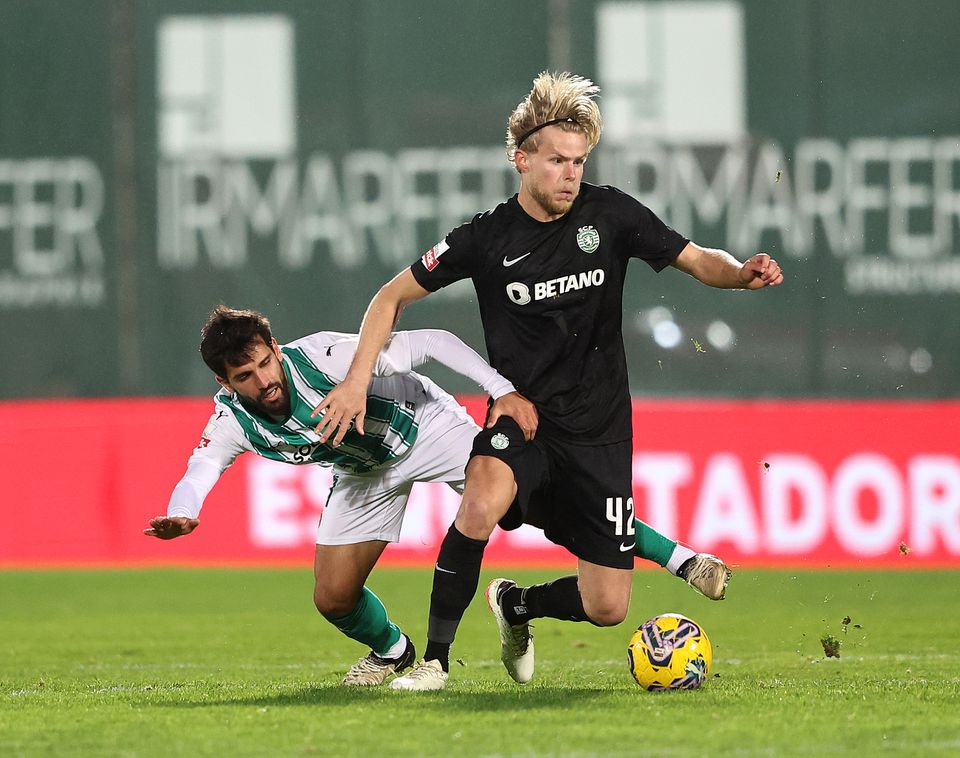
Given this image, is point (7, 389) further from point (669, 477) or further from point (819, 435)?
point (819, 435)

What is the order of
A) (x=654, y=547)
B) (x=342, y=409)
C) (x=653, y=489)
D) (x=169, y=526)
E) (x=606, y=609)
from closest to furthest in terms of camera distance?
(x=169, y=526), (x=342, y=409), (x=606, y=609), (x=654, y=547), (x=653, y=489)

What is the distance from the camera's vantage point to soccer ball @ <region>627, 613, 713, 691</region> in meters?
6.00

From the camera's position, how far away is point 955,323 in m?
12.0

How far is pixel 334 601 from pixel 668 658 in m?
1.43

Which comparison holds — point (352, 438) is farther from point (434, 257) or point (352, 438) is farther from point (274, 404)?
point (434, 257)

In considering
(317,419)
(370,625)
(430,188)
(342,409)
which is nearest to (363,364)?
(342,409)

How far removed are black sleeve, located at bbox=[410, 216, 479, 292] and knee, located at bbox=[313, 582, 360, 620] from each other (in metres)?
1.33

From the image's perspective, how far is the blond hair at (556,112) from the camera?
5.93 m

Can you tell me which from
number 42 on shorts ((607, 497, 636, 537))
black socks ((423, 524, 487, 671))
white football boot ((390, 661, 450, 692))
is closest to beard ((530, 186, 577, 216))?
number 42 on shorts ((607, 497, 636, 537))

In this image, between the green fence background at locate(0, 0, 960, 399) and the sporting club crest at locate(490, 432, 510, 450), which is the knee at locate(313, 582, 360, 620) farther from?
the green fence background at locate(0, 0, 960, 399)

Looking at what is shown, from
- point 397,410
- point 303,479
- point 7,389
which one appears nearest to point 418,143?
point 303,479

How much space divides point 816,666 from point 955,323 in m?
5.49

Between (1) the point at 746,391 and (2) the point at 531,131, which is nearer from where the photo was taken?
(2) the point at 531,131

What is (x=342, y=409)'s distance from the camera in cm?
590
